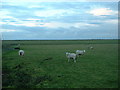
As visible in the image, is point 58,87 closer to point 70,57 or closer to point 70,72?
point 70,72

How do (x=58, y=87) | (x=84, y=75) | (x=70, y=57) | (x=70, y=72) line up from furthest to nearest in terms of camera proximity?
(x=70, y=57)
(x=70, y=72)
(x=84, y=75)
(x=58, y=87)

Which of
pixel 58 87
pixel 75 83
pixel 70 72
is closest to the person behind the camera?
pixel 58 87

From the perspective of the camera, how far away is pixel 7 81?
48.1ft

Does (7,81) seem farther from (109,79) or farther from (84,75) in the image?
(109,79)

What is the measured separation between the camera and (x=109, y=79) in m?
15.3

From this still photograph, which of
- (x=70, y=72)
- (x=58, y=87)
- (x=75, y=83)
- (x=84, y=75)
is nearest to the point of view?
(x=58, y=87)

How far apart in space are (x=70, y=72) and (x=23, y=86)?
5.96 meters

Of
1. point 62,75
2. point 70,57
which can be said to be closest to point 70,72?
point 62,75

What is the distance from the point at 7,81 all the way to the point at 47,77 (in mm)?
3367

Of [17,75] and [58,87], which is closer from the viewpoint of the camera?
[58,87]

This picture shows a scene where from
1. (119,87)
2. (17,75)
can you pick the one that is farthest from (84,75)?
(17,75)

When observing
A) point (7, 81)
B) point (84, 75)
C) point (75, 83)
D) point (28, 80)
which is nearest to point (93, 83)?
point (75, 83)

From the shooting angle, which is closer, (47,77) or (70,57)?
(47,77)

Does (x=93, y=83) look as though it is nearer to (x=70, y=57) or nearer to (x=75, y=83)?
(x=75, y=83)
